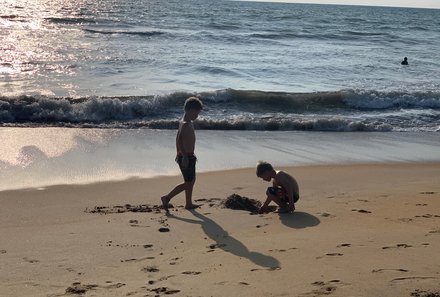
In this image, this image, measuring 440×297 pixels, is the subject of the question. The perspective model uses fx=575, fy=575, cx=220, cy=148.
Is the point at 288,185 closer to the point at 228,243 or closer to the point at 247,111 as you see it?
the point at 228,243

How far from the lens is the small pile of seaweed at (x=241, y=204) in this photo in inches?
259

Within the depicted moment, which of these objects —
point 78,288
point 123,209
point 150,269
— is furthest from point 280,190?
point 78,288

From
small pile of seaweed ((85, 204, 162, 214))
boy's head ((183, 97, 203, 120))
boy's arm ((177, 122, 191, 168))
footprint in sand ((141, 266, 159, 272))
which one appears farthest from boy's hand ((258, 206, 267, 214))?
footprint in sand ((141, 266, 159, 272))

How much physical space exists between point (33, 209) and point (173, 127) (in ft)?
22.0

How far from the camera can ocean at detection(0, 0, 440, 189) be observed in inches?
389

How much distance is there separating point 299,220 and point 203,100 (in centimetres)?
999

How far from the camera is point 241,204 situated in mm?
6621

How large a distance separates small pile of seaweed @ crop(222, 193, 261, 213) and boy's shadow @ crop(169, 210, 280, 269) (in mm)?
482

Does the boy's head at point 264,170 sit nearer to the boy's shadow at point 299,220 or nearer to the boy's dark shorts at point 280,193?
the boy's dark shorts at point 280,193

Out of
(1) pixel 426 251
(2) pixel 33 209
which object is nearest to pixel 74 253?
(2) pixel 33 209

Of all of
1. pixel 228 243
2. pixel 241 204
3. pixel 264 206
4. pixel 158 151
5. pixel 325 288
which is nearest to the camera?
pixel 325 288

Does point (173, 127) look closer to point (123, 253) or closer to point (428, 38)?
point (123, 253)

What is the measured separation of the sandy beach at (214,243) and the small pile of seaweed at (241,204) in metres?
0.19

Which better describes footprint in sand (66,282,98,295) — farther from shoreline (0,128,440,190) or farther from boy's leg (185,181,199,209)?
shoreline (0,128,440,190)
